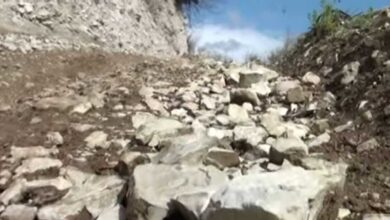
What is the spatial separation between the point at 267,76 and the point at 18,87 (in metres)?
2.29

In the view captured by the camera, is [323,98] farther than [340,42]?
No

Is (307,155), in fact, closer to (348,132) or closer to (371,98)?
(348,132)

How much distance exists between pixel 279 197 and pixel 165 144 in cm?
153

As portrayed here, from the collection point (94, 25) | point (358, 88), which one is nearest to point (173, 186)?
point (358, 88)

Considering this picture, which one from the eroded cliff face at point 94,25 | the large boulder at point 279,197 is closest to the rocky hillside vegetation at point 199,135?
the large boulder at point 279,197

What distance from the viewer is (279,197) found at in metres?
4.45

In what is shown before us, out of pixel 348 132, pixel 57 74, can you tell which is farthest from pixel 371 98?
pixel 57 74

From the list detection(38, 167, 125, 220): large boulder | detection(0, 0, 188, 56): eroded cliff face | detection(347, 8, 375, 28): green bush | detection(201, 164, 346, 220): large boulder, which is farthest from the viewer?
detection(0, 0, 188, 56): eroded cliff face

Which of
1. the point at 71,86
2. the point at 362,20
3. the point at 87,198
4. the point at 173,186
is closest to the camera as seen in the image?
the point at 173,186

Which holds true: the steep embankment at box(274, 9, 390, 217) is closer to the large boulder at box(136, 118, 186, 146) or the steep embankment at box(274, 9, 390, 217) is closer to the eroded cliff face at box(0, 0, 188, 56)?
the large boulder at box(136, 118, 186, 146)

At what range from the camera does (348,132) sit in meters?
5.93

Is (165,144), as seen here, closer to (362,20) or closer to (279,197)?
(279,197)

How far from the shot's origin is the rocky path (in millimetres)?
4746

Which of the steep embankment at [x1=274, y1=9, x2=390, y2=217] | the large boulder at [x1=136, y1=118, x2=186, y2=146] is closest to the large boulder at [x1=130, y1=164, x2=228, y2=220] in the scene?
the large boulder at [x1=136, y1=118, x2=186, y2=146]
